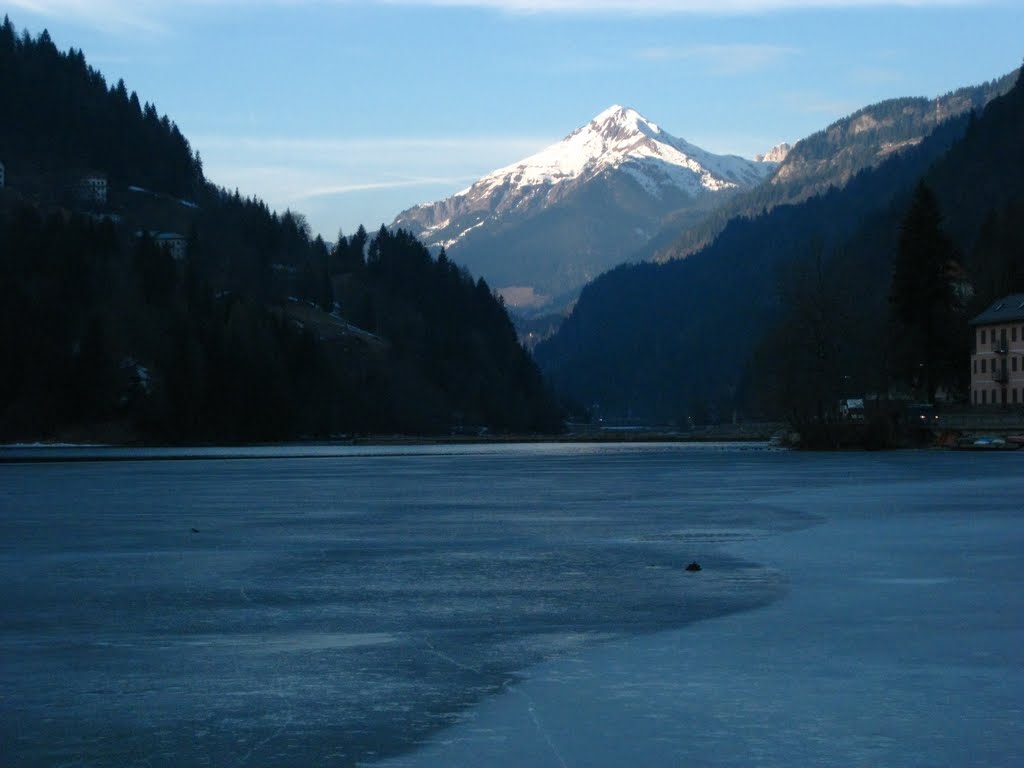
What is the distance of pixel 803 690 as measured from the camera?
17.8 m

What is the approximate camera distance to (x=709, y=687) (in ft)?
59.4

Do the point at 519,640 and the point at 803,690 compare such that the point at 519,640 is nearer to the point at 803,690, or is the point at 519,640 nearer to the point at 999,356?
the point at 803,690

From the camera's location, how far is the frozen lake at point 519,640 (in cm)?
1550

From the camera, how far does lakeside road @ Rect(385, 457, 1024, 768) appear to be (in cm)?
1494

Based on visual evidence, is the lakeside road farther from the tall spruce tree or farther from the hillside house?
the hillside house

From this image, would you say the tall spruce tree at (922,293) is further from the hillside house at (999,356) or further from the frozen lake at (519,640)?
the frozen lake at (519,640)

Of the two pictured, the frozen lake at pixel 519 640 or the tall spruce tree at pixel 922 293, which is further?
the tall spruce tree at pixel 922 293

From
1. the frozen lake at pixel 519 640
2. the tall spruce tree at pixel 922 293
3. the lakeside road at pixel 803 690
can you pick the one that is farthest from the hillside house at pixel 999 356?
the lakeside road at pixel 803 690

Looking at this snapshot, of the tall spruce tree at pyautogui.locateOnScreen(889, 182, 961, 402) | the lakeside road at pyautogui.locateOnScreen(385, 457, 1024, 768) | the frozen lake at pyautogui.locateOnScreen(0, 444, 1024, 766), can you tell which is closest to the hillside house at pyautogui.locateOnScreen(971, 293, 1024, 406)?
the tall spruce tree at pyautogui.locateOnScreen(889, 182, 961, 402)

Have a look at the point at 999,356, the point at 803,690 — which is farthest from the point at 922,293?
the point at 803,690

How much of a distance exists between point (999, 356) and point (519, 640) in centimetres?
12110

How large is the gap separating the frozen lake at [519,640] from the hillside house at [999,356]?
91.1 meters

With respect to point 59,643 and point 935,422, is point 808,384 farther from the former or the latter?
point 59,643

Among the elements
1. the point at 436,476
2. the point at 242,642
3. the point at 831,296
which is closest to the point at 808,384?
the point at 831,296
